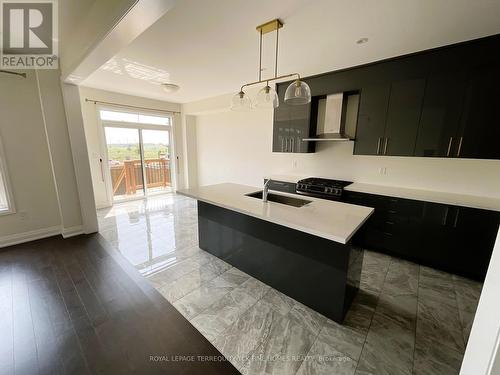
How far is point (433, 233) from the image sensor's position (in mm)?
2559

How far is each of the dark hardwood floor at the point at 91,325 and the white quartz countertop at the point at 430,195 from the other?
9.03ft

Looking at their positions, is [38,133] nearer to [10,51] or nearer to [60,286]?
[10,51]

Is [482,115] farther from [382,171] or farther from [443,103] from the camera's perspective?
[382,171]

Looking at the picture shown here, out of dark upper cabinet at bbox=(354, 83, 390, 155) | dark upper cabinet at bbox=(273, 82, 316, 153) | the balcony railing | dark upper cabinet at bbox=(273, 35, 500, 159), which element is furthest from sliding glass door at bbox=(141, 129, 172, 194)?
dark upper cabinet at bbox=(354, 83, 390, 155)

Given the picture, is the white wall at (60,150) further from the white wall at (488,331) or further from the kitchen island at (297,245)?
the white wall at (488,331)

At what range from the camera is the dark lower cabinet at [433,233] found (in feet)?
7.52

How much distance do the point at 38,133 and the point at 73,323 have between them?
305 centimetres

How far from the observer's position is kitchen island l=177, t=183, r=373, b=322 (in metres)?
1.74

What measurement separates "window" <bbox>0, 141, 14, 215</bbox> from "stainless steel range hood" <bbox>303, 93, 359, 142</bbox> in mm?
4726

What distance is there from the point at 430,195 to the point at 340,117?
1667 millimetres

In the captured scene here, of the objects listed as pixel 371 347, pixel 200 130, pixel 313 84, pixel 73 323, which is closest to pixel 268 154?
pixel 313 84

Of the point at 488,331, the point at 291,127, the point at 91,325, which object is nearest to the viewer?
the point at 488,331

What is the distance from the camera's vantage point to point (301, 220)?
175cm

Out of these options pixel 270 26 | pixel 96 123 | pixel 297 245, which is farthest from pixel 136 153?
pixel 297 245
